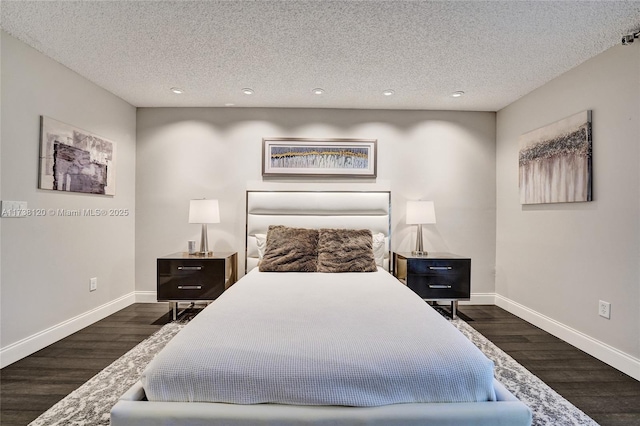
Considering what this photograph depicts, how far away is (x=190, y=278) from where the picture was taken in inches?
122

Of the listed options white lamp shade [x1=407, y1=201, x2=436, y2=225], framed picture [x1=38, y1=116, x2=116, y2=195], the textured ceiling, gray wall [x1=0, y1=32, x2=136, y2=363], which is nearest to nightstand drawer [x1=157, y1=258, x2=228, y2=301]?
gray wall [x1=0, y1=32, x2=136, y2=363]

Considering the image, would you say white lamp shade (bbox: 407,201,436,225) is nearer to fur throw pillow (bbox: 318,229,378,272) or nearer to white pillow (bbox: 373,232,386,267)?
white pillow (bbox: 373,232,386,267)

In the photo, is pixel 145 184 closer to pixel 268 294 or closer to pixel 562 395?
pixel 268 294

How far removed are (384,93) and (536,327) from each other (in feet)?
9.47

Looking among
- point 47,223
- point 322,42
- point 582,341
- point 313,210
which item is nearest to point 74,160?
point 47,223

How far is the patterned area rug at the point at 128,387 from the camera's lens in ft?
5.41

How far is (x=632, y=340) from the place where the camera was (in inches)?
84.9

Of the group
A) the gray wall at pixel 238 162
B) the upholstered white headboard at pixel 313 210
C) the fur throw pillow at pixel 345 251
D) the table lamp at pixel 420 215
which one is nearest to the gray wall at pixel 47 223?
the gray wall at pixel 238 162

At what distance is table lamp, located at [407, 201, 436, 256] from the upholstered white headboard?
0.32 meters

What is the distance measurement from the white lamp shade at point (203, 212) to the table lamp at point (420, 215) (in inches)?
86.6

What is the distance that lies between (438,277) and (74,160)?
12.4ft

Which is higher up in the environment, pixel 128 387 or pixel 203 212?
pixel 203 212

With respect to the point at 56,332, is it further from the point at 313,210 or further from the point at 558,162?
the point at 558,162

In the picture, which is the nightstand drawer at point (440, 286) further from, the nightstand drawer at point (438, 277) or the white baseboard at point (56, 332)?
the white baseboard at point (56, 332)
